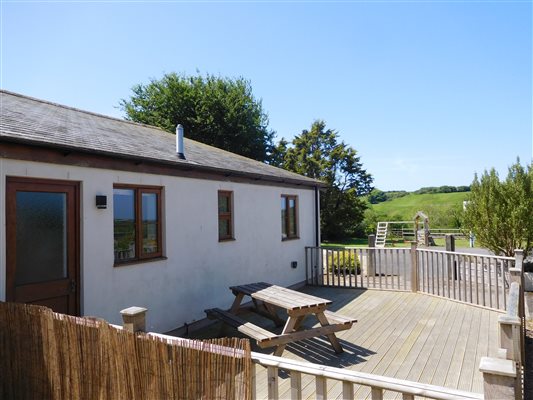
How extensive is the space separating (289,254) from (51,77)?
9409 millimetres

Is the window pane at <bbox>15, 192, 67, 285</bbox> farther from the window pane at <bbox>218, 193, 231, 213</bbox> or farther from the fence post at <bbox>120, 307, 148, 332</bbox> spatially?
the window pane at <bbox>218, 193, 231, 213</bbox>

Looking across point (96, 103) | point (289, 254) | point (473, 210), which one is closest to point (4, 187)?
point (289, 254)

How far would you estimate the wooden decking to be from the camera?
15.2 feet

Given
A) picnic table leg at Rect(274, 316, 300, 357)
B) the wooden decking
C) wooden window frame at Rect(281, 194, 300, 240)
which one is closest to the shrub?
wooden window frame at Rect(281, 194, 300, 240)

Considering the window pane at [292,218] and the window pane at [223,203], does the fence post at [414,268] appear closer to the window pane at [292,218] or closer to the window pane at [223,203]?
the window pane at [292,218]

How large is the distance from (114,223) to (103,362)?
293cm

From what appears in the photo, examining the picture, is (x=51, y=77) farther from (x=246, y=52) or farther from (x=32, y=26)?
(x=246, y=52)

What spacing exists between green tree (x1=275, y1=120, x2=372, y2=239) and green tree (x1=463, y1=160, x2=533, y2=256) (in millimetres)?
20272

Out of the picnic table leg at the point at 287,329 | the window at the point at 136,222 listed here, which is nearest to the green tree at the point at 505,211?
the picnic table leg at the point at 287,329

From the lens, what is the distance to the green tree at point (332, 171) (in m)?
31.2

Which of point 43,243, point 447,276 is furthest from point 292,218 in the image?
point 43,243

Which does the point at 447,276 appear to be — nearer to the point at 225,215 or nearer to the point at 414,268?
the point at 414,268

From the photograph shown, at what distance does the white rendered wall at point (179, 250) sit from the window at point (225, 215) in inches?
5.2

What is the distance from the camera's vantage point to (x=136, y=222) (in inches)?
236
